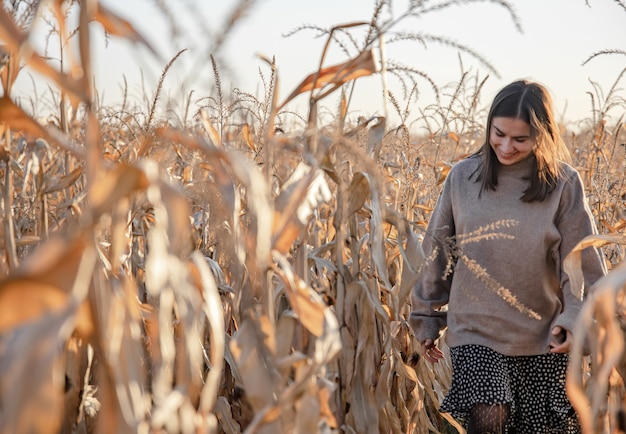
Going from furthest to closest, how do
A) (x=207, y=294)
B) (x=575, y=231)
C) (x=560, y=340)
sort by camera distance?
(x=575, y=231) < (x=560, y=340) < (x=207, y=294)

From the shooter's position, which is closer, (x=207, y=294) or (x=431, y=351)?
(x=207, y=294)

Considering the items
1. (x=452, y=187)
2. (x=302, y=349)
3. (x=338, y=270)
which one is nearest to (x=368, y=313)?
(x=338, y=270)

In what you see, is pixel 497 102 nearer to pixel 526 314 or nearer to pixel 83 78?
pixel 526 314

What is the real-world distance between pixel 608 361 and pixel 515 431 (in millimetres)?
1722

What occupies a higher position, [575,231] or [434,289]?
[575,231]

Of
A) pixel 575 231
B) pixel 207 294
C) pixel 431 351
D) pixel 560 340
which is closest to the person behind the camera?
pixel 207 294

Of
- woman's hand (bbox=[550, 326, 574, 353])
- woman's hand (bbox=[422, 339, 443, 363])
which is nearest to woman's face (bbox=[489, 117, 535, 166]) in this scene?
woman's hand (bbox=[550, 326, 574, 353])

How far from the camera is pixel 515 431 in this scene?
114 inches

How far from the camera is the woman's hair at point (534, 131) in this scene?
9.07ft

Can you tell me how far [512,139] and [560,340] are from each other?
72 centimetres

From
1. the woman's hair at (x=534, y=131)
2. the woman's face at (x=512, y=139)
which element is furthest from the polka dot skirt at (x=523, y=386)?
the woman's face at (x=512, y=139)

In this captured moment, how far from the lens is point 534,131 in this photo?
2.77 m

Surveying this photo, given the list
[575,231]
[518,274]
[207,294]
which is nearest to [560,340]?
[518,274]

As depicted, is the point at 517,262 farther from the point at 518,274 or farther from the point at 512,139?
the point at 512,139
